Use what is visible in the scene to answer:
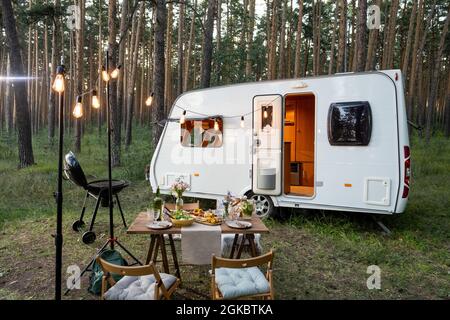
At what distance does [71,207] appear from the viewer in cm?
741

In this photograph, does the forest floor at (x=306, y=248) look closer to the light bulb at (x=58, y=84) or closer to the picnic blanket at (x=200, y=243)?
the picnic blanket at (x=200, y=243)

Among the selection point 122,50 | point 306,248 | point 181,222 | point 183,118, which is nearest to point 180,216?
point 181,222

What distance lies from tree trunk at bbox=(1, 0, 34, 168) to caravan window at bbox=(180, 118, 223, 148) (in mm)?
7209

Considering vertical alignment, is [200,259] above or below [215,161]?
below

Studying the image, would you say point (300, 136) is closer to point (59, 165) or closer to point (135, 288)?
point (135, 288)

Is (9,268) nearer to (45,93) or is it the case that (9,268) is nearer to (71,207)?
(71,207)

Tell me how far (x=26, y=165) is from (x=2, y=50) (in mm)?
17612

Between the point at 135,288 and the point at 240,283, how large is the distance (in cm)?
101

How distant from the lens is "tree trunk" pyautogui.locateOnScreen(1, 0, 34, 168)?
34.9 feet

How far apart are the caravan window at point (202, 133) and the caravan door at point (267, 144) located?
0.86 metres

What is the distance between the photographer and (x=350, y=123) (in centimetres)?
554

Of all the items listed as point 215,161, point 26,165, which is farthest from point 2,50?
Answer: point 215,161

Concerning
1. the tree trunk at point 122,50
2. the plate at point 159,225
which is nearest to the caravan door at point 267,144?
the plate at point 159,225

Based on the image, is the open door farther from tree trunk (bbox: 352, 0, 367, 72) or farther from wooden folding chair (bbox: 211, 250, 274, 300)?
wooden folding chair (bbox: 211, 250, 274, 300)
